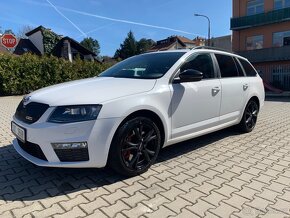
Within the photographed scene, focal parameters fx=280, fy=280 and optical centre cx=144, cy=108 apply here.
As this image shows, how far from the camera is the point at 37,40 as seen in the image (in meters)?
34.9

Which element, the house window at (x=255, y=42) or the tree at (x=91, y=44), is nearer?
the house window at (x=255, y=42)

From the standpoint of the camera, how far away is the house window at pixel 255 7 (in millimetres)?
27234

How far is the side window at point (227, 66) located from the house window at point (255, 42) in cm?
2462

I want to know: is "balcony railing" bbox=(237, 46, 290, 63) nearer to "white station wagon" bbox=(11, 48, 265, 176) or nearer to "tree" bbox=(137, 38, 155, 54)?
"white station wagon" bbox=(11, 48, 265, 176)

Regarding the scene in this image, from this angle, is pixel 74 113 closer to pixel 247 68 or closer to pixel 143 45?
pixel 247 68

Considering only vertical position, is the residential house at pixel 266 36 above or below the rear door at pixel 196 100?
above

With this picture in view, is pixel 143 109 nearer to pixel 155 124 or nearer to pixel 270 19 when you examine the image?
pixel 155 124

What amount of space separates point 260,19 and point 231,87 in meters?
24.9

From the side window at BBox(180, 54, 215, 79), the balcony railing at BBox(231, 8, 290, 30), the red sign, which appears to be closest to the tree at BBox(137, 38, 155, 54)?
the balcony railing at BBox(231, 8, 290, 30)

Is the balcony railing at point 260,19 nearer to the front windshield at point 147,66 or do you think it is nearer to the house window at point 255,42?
the house window at point 255,42

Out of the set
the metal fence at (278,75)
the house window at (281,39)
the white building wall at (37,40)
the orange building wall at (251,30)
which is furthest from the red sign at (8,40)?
the house window at (281,39)

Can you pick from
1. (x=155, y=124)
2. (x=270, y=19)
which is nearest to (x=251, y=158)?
(x=155, y=124)

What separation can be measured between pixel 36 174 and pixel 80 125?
1136mm

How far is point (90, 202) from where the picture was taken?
2.98m
